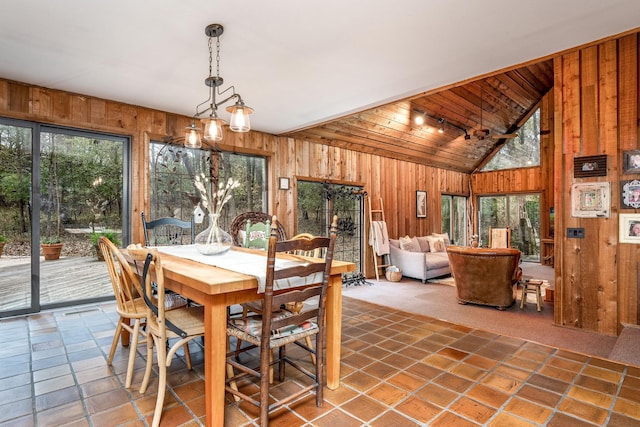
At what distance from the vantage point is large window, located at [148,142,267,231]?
14.3 ft

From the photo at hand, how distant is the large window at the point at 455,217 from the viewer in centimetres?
870

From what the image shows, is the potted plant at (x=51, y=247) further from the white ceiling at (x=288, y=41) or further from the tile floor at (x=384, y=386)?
the white ceiling at (x=288, y=41)

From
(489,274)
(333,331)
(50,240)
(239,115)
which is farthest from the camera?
(489,274)

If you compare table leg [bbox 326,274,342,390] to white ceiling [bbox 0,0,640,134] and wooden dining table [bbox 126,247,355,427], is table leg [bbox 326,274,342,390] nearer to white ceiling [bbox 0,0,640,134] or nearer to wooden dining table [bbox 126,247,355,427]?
wooden dining table [bbox 126,247,355,427]

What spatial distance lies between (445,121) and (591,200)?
3.89 metres

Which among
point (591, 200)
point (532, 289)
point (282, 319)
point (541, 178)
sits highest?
point (541, 178)

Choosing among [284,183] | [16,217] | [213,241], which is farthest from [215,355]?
[284,183]

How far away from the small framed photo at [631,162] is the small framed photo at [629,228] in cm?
41

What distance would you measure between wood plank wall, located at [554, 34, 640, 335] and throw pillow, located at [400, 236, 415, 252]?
315cm

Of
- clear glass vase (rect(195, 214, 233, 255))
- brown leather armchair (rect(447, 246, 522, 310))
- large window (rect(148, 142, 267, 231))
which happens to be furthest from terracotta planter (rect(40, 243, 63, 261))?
brown leather armchair (rect(447, 246, 522, 310))

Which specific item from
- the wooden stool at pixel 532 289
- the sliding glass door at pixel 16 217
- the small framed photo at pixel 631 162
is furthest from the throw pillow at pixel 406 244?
the sliding glass door at pixel 16 217

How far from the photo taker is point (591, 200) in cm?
324

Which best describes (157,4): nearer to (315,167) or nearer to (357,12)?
(357,12)

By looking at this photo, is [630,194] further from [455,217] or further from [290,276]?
[455,217]
